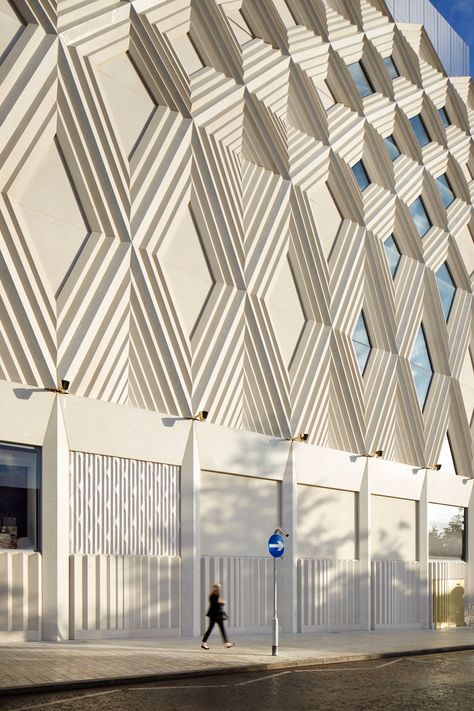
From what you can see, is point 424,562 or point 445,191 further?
point 445,191

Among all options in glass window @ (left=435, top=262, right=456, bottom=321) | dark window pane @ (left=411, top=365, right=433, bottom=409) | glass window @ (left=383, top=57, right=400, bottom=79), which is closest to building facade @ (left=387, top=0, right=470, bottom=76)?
glass window @ (left=383, top=57, right=400, bottom=79)

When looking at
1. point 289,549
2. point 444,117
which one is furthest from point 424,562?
point 444,117

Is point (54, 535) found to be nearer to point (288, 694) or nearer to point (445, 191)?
point (288, 694)

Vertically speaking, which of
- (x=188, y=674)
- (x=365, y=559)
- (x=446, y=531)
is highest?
(x=446, y=531)

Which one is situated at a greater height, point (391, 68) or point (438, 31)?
point (438, 31)

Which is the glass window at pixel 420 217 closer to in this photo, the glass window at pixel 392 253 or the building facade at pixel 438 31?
the glass window at pixel 392 253

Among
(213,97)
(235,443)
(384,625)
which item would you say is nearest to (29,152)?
(213,97)

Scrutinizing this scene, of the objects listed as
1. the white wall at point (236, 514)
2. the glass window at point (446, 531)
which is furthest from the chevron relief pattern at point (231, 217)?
the glass window at point (446, 531)

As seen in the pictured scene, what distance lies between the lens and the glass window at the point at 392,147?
3558 cm

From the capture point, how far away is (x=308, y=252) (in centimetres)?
2895

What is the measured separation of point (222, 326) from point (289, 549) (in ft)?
20.7

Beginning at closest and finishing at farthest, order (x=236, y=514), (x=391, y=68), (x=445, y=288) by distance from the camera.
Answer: (x=236, y=514), (x=391, y=68), (x=445, y=288)

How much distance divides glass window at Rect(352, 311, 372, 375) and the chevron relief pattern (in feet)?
1.12

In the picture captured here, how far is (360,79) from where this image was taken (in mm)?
34281
